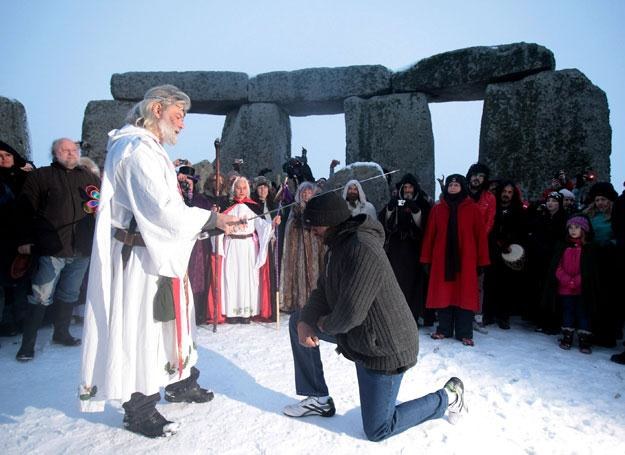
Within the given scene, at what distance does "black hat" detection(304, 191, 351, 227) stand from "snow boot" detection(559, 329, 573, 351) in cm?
286

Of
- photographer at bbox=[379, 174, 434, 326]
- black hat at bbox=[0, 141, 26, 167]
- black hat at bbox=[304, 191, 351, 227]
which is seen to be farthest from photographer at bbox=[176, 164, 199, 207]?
black hat at bbox=[304, 191, 351, 227]

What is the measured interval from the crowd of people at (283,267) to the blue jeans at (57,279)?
0.01 m

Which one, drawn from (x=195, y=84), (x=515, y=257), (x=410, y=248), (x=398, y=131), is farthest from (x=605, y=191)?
(x=195, y=84)

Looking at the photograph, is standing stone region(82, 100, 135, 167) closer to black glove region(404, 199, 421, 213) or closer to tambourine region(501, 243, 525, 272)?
black glove region(404, 199, 421, 213)

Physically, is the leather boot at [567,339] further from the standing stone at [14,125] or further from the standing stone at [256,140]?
the standing stone at [14,125]

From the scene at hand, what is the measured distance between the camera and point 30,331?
Result: 10.5 feet

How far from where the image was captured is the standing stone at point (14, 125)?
6.86 m

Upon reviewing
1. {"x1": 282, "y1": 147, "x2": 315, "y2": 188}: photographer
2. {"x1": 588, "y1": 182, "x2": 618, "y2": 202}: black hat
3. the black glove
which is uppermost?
{"x1": 282, "y1": 147, "x2": 315, "y2": 188}: photographer

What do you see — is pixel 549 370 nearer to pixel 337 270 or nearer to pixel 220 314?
pixel 337 270

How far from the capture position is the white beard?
88.2 inches

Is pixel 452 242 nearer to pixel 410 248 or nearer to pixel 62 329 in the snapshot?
pixel 410 248

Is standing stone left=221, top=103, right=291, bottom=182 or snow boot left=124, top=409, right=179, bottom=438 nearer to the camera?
snow boot left=124, top=409, right=179, bottom=438

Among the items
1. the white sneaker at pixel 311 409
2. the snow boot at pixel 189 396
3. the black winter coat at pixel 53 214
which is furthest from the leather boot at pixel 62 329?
the white sneaker at pixel 311 409

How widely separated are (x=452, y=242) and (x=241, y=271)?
2.18 metres
